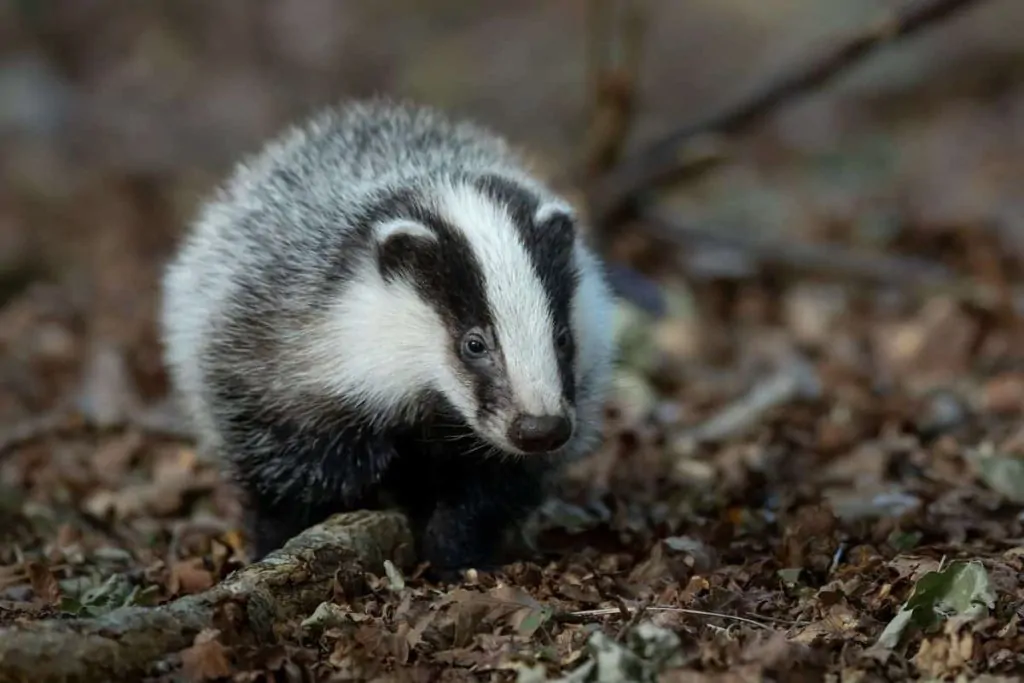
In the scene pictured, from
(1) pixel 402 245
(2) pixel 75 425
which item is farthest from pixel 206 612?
(2) pixel 75 425

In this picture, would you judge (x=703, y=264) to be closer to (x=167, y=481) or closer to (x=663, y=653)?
(x=167, y=481)

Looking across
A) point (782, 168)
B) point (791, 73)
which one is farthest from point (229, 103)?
point (791, 73)

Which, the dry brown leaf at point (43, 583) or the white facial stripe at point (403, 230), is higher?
the white facial stripe at point (403, 230)

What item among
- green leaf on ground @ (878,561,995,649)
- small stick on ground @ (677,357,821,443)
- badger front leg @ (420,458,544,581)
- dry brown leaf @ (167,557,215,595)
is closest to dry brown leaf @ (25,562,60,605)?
dry brown leaf @ (167,557,215,595)

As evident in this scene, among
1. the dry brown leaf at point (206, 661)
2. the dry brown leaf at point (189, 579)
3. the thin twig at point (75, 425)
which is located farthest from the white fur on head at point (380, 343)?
the thin twig at point (75, 425)

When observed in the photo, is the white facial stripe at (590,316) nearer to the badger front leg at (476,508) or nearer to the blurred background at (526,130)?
the badger front leg at (476,508)

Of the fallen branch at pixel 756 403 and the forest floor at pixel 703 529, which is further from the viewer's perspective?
the fallen branch at pixel 756 403

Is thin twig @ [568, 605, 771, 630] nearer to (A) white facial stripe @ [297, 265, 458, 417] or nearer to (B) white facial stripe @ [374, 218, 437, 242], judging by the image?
(A) white facial stripe @ [297, 265, 458, 417]
